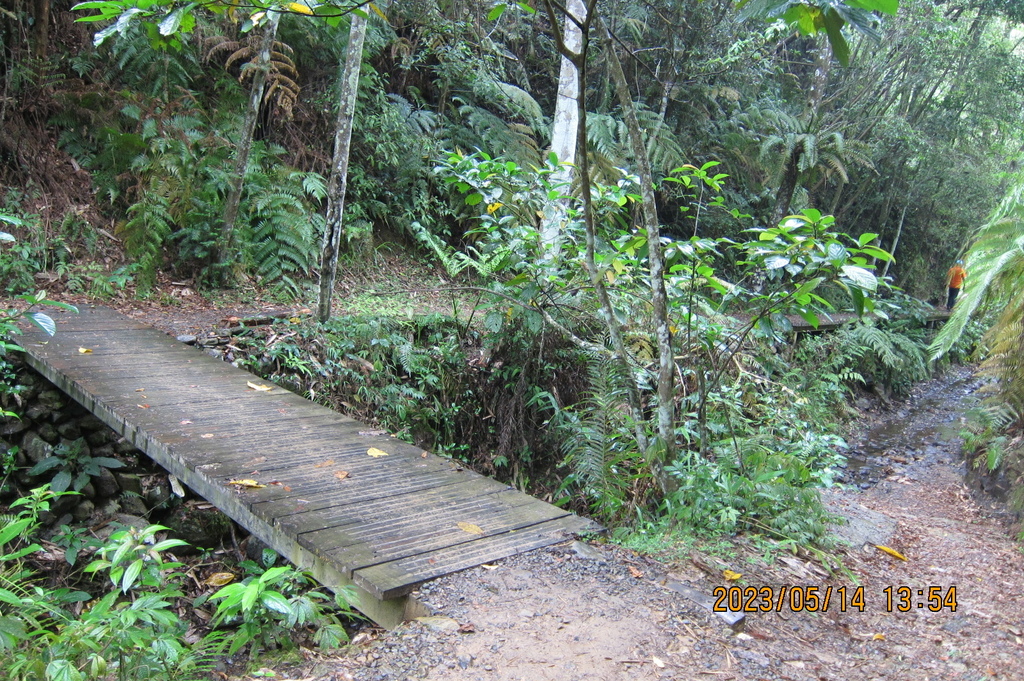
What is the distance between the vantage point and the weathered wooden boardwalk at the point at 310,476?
2.79 metres

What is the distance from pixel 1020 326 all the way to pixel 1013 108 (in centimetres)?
1225

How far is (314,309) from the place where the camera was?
6676mm

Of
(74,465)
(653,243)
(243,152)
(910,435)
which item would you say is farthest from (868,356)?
(74,465)

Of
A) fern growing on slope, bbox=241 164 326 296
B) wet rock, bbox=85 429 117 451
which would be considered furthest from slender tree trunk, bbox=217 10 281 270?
wet rock, bbox=85 429 117 451

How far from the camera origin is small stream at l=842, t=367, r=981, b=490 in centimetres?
800

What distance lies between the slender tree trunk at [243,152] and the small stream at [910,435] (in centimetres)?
716

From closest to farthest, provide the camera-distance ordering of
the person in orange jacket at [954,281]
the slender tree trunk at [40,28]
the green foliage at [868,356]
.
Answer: the slender tree trunk at [40,28]
the green foliage at [868,356]
the person in orange jacket at [954,281]

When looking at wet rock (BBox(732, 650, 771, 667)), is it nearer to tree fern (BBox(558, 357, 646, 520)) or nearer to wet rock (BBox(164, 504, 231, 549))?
tree fern (BBox(558, 357, 646, 520))

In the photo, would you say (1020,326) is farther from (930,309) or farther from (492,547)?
(930,309)

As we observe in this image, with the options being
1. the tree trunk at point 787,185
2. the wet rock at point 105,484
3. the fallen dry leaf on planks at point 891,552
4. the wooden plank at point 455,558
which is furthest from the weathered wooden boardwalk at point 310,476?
the tree trunk at point 787,185

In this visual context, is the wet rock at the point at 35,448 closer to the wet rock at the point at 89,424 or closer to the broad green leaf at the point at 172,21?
the wet rock at the point at 89,424

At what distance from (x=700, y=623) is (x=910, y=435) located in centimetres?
872

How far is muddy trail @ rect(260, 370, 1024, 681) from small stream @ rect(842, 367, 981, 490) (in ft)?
13.8

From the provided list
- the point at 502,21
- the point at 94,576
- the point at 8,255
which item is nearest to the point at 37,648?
the point at 94,576
